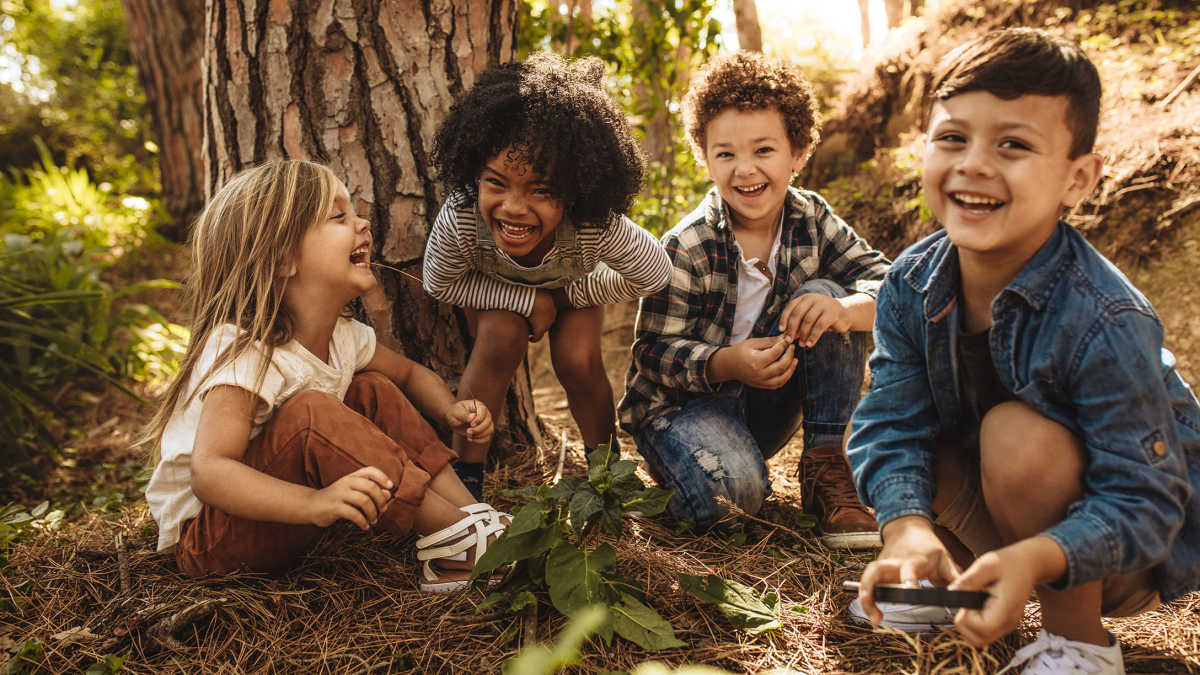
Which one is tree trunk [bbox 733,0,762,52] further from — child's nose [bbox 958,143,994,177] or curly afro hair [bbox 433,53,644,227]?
child's nose [bbox 958,143,994,177]

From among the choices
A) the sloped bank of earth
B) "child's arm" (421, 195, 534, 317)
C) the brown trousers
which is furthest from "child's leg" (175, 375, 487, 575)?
the sloped bank of earth

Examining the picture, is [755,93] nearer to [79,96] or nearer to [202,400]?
[202,400]

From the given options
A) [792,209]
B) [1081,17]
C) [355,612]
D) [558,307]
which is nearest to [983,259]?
[792,209]

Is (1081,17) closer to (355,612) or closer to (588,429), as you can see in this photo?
(588,429)

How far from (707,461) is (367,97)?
158 cm

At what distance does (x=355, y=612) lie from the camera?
1789 mm

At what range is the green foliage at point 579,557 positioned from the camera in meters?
1.56

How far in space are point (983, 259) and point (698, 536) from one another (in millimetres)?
1145

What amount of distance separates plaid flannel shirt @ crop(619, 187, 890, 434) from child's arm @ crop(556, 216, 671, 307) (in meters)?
0.09

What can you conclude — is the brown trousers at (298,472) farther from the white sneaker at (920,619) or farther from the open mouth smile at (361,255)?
the white sneaker at (920,619)

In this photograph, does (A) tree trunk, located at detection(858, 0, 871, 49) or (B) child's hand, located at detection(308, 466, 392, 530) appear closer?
(B) child's hand, located at detection(308, 466, 392, 530)

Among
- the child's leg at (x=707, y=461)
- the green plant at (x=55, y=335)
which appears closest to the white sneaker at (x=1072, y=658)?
the child's leg at (x=707, y=461)

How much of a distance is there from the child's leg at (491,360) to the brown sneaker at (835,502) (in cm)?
97

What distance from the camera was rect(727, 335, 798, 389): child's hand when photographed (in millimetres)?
2145
